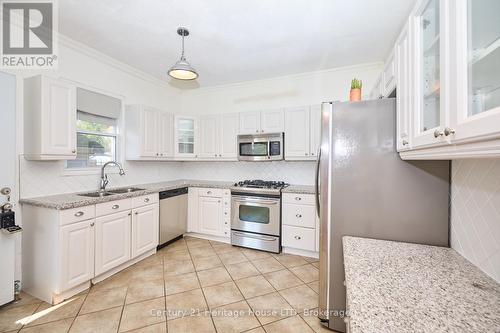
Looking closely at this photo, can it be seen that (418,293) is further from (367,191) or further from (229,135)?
(229,135)

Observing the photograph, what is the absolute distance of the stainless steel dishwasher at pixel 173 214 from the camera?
127 inches

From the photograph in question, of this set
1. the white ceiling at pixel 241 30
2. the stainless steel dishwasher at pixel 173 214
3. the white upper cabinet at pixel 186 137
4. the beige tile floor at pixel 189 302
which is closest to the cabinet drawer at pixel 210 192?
the stainless steel dishwasher at pixel 173 214

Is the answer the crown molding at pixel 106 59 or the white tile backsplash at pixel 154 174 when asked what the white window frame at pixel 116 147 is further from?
the crown molding at pixel 106 59

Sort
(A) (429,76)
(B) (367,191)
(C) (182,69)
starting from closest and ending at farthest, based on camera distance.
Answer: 1. (A) (429,76)
2. (B) (367,191)
3. (C) (182,69)

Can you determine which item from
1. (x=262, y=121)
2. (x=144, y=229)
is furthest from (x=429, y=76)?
(x=144, y=229)

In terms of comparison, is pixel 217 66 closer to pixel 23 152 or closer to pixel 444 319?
pixel 23 152

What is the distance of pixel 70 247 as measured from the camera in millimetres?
2061

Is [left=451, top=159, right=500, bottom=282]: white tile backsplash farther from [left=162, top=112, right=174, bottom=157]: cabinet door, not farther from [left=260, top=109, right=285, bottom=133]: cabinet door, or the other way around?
[left=162, top=112, right=174, bottom=157]: cabinet door

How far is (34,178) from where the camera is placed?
7.51 ft

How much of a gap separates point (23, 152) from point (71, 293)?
58.3 inches

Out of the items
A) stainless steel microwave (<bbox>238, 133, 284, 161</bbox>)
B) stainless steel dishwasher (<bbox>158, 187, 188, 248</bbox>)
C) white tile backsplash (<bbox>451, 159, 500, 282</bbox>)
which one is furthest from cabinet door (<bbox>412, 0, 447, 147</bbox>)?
stainless steel dishwasher (<bbox>158, 187, 188, 248</bbox>)

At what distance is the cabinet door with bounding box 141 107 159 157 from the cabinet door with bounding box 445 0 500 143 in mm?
3409

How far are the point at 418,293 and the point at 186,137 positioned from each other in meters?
3.77

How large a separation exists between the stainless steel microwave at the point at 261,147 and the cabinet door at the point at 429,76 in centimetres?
223
